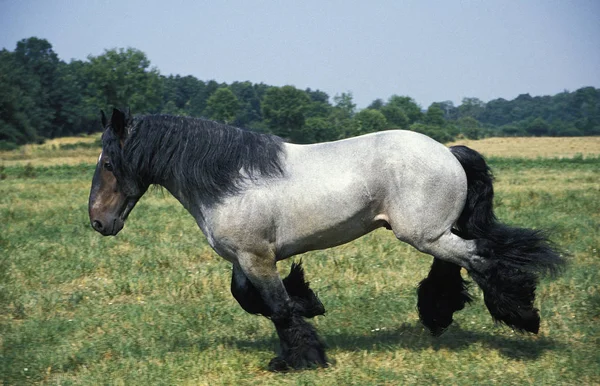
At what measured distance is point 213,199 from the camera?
16.6ft

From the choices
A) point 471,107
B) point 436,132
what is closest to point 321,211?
point 436,132

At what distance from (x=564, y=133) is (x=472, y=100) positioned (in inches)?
2012

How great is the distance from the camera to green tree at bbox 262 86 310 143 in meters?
48.1

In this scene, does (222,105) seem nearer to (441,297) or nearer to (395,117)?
(395,117)

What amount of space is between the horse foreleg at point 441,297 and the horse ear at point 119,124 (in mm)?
2742

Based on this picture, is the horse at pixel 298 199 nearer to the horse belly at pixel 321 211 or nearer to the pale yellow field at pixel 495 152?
the horse belly at pixel 321 211

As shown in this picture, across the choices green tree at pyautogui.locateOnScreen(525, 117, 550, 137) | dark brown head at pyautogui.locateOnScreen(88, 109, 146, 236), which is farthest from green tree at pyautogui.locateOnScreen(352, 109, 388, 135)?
dark brown head at pyautogui.locateOnScreen(88, 109, 146, 236)

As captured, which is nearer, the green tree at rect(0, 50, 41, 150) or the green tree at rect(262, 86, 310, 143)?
the green tree at rect(262, 86, 310, 143)

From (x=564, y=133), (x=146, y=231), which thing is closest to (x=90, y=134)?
(x=564, y=133)

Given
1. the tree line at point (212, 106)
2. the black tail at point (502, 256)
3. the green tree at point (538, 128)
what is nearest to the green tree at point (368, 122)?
the tree line at point (212, 106)

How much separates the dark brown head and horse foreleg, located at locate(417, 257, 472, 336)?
2553mm

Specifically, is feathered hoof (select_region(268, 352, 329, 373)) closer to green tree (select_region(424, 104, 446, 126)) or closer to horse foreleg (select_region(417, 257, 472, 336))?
horse foreleg (select_region(417, 257, 472, 336))

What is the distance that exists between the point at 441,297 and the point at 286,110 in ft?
144

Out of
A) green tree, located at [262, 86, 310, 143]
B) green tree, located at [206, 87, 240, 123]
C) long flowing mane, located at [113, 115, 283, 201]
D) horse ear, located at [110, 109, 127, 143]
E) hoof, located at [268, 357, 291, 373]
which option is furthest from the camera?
green tree, located at [206, 87, 240, 123]
